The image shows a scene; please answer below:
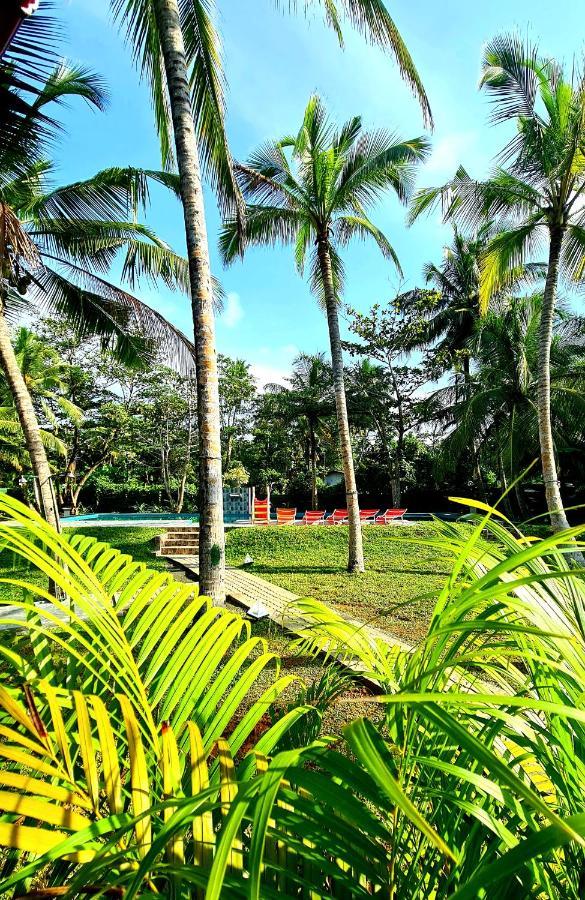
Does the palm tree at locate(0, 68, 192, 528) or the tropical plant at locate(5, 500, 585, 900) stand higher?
the palm tree at locate(0, 68, 192, 528)

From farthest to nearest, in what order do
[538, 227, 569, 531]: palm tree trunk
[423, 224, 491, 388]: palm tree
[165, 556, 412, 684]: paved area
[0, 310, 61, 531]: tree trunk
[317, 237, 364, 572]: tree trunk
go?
[423, 224, 491, 388]: palm tree, [317, 237, 364, 572]: tree trunk, [538, 227, 569, 531]: palm tree trunk, [0, 310, 61, 531]: tree trunk, [165, 556, 412, 684]: paved area

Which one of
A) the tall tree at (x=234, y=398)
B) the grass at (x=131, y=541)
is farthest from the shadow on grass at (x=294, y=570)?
the tall tree at (x=234, y=398)

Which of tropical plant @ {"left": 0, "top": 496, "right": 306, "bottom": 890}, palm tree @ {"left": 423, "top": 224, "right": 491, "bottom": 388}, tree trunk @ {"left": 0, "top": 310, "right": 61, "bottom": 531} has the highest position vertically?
palm tree @ {"left": 423, "top": 224, "right": 491, "bottom": 388}

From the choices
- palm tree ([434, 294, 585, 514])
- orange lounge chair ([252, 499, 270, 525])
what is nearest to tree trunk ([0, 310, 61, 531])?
orange lounge chair ([252, 499, 270, 525])

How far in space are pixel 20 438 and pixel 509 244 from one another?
16048 mm

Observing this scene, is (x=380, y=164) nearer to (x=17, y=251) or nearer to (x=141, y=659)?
(x=17, y=251)

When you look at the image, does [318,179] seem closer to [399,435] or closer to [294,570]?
[294,570]

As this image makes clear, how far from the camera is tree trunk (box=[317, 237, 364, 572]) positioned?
829cm

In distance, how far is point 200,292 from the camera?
14.7 feet

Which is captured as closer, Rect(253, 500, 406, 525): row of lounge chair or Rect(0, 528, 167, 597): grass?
Rect(0, 528, 167, 597): grass

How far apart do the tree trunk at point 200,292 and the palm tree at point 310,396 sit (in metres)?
16.3

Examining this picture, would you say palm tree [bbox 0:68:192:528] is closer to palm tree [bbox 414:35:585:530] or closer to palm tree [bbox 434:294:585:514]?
palm tree [bbox 414:35:585:530]

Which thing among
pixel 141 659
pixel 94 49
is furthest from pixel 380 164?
pixel 141 659

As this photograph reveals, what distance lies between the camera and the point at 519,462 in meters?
16.4
